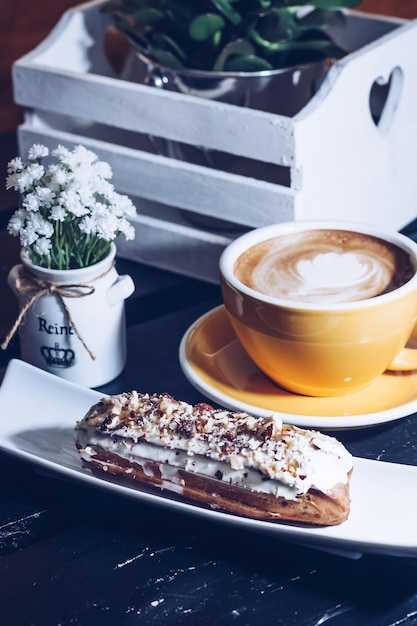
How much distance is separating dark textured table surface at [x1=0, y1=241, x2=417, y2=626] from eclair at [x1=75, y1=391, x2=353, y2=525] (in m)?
0.04

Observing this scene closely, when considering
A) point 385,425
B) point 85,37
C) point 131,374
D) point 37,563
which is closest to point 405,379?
point 385,425

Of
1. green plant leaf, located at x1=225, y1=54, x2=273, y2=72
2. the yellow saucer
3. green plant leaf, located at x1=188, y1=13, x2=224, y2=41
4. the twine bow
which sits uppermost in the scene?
green plant leaf, located at x1=188, y1=13, x2=224, y2=41

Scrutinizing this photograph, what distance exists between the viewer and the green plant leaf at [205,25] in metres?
1.13

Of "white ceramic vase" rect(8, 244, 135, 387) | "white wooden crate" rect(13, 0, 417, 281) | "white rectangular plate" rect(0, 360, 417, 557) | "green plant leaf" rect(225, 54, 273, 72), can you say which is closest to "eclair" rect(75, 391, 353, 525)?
"white rectangular plate" rect(0, 360, 417, 557)

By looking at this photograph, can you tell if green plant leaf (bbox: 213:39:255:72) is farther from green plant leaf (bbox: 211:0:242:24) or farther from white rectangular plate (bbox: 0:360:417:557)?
white rectangular plate (bbox: 0:360:417:557)

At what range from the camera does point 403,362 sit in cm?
97

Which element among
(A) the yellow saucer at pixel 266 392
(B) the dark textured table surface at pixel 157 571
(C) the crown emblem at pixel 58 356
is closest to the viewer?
(B) the dark textured table surface at pixel 157 571

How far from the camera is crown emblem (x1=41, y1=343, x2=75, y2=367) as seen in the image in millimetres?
981

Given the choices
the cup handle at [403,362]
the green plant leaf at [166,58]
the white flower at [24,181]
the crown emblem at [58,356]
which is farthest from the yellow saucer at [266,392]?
the green plant leaf at [166,58]

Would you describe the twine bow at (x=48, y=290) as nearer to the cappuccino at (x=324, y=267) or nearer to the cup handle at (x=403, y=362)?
the cappuccino at (x=324, y=267)

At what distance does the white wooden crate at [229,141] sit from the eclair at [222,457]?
339mm

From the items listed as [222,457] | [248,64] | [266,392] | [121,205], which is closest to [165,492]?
[222,457]

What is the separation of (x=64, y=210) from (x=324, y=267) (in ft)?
0.85

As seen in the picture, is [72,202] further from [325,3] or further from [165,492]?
[325,3]
